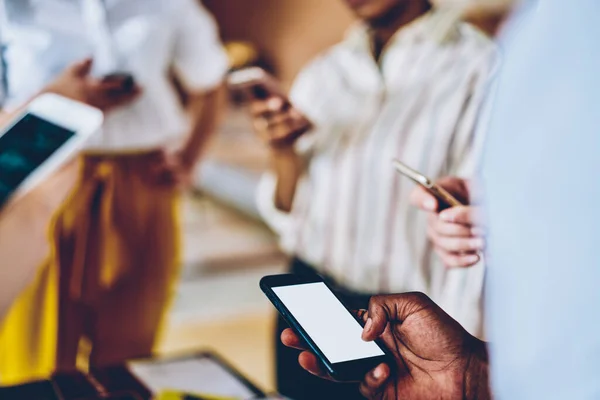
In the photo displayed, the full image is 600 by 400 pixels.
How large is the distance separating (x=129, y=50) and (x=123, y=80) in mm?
70

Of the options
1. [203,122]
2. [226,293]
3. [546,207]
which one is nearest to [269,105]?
[203,122]

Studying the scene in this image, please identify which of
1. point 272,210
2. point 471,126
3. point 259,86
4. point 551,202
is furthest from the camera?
point 272,210

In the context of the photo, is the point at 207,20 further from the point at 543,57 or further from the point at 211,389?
the point at 543,57

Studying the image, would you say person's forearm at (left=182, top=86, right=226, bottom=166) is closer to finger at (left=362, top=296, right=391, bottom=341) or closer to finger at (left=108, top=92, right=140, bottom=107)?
finger at (left=108, top=92, right=140, bottom=107)

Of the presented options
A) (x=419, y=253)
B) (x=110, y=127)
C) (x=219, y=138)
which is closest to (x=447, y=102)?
(x=419, y=253)

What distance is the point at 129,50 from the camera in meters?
1.06

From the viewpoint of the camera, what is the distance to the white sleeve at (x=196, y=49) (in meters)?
1.18

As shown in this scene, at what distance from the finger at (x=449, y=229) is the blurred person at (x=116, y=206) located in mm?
638

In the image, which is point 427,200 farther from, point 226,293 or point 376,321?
point 226,293

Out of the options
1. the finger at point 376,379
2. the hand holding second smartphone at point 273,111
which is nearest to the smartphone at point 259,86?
the hand holding second smartphone at point 273,111

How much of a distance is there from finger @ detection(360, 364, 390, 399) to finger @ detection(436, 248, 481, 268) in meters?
0.14

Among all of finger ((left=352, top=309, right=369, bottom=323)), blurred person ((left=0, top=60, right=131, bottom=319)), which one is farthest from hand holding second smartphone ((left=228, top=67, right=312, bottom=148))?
finger ((left=352, top=309, right=369, bottom=323))

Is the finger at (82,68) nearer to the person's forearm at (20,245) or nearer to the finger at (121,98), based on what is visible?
the finger at (121,98)

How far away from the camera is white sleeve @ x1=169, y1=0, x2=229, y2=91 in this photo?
3.87 ft
